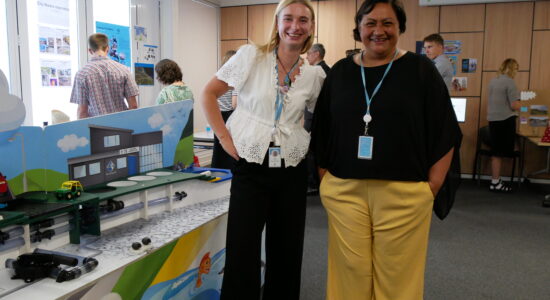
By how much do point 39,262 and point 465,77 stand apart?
611cm

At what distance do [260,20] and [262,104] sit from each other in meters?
5.60

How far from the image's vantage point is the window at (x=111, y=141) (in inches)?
75.1

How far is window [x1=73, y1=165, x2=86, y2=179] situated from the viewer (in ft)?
5.85

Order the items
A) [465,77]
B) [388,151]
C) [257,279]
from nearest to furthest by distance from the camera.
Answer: [388,151] → [257,279] → [465,77]

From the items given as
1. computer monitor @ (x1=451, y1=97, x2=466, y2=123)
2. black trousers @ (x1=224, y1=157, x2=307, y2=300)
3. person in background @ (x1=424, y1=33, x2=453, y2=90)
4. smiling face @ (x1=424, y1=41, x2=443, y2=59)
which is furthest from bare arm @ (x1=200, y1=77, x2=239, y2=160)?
computer monitor @ (x1=451, y1=97, x2=466, y2=123)

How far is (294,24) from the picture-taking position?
69.8 inches

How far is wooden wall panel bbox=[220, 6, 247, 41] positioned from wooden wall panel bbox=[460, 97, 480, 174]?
3572 mm

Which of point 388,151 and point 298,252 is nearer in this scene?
point 388,151

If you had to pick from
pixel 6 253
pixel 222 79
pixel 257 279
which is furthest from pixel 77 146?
pixel 257 279

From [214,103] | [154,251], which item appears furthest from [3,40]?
[154,251]

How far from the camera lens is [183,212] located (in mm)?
2176

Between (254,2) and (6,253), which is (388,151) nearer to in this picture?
(6,253)

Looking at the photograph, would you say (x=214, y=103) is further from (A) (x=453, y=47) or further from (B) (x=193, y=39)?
(A) (x=453, y=47)

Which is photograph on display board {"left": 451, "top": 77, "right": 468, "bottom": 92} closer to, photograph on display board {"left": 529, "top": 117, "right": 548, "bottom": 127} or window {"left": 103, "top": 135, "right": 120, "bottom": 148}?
photograph on display board {"left": 529, "top": 117, "right": 548, "bottom": 127}
